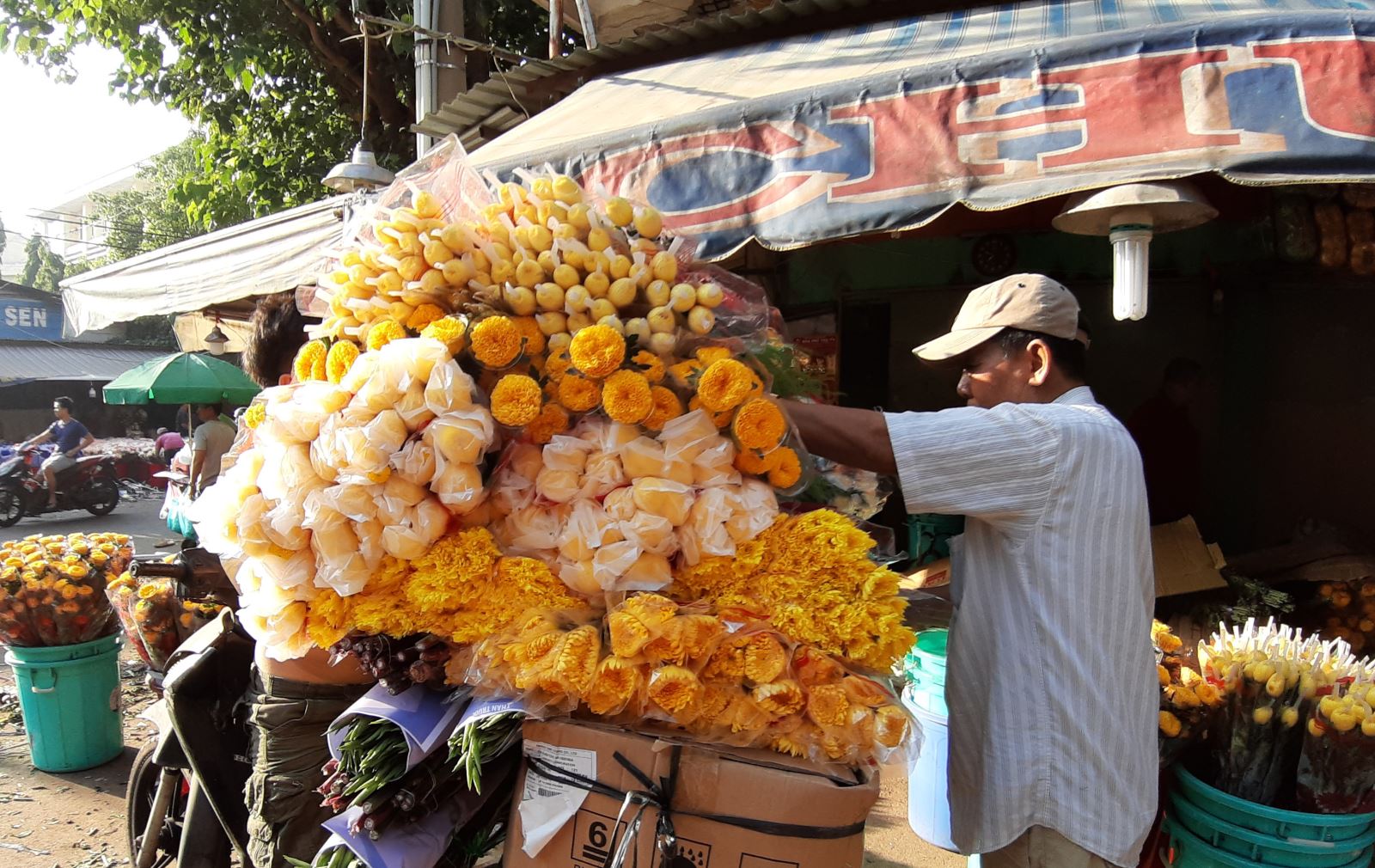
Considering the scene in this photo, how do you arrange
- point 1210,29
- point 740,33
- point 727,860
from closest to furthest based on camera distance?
1. point 727,860
2. point 1210,29
3. point 740,33

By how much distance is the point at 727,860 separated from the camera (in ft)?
4.25

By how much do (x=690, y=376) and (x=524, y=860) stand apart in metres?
0.84

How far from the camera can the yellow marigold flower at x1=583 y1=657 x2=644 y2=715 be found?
4.20ft

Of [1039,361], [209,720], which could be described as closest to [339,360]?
[1039,361]

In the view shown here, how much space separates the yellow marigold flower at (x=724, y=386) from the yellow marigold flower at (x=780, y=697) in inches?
18.0

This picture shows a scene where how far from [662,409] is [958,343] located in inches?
27.2

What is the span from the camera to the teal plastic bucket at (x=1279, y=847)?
217 centimetres

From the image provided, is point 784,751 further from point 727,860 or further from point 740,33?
point 740,33

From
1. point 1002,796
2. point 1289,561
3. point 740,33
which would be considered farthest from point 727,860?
point 740,33

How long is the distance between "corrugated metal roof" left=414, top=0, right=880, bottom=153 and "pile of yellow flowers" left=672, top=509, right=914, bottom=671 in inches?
→ 137

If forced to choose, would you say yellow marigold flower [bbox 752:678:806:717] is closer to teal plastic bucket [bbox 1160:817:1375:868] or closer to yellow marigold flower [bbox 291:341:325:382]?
yellow marigold flower [bbox 291:341:325:382]

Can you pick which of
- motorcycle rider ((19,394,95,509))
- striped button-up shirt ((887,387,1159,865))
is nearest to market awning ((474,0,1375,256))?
striped button-up shirt ((887,387,1159,865))

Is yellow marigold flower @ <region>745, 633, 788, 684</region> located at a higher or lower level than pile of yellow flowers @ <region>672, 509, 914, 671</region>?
lower

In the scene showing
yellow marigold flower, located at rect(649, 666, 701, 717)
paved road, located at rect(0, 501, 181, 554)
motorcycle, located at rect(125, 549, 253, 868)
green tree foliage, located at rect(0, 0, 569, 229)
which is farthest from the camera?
paved road, located at rect(0, 501, 181, 554)
